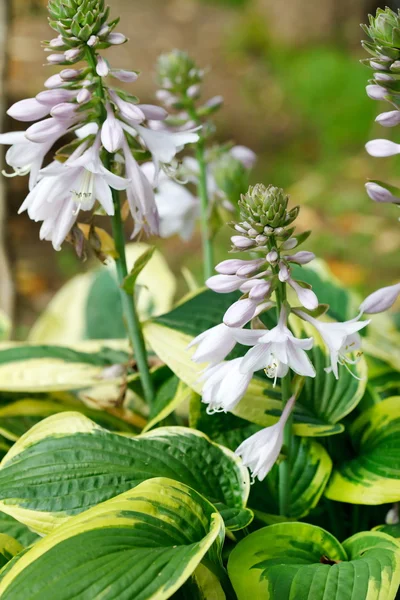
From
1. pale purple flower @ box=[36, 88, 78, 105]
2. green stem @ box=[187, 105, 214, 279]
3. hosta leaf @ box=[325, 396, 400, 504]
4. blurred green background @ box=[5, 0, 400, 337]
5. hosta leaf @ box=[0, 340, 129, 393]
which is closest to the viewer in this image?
pale purple flower @ box=[36, 88, 78, 105]

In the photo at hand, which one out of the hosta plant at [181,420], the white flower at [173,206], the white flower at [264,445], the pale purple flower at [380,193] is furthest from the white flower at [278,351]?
the white flower at [173,206]

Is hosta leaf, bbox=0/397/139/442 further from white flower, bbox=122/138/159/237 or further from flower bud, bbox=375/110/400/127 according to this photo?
flower bud, bbox=375/110/400/127

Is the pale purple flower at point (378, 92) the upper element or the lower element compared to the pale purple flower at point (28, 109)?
upper

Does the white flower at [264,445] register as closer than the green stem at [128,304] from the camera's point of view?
Yes

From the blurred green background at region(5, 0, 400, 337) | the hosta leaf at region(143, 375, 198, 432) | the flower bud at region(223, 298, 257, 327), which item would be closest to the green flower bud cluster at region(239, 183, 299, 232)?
the flower bud at region(223, 298, 257, 327)

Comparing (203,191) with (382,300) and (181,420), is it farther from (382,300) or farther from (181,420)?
(382,300)

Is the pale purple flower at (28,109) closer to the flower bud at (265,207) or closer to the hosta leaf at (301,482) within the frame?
the flower bud at (265,207)

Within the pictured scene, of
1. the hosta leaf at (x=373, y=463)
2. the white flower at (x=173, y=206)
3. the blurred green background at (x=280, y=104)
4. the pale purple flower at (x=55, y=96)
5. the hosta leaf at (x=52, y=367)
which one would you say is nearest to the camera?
the pale purple flower at (x=55, y=96)
